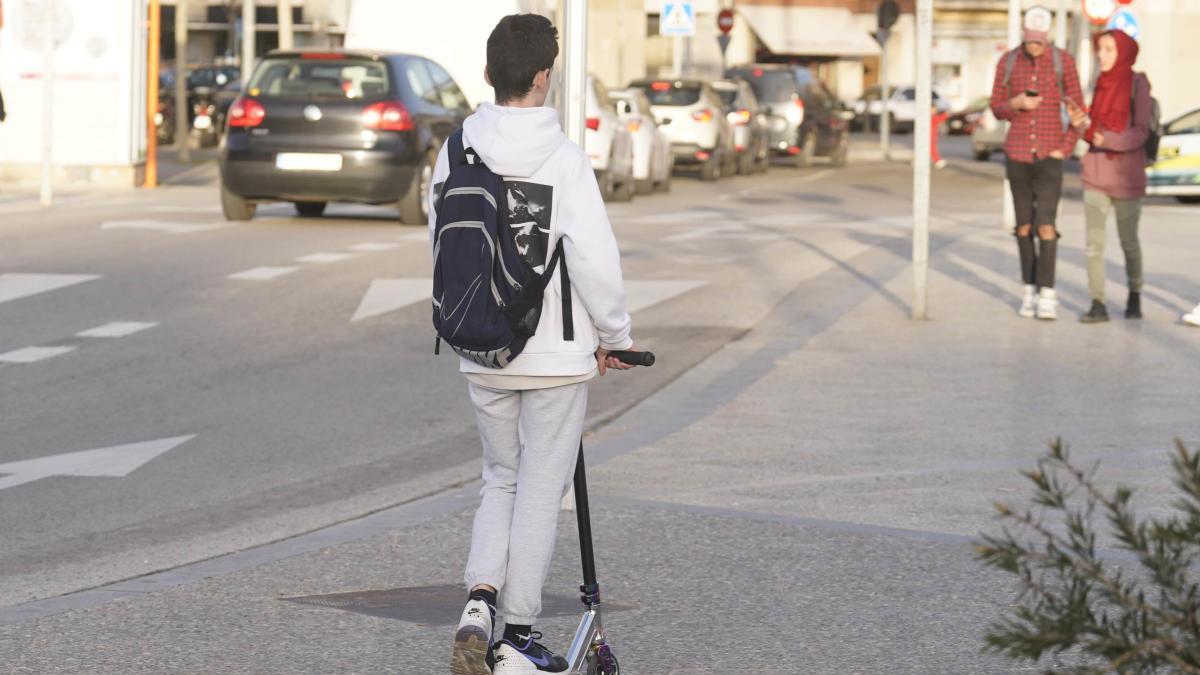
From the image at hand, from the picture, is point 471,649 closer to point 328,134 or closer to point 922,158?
point 922,158

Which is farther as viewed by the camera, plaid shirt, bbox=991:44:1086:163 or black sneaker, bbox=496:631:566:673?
plaid shirt, bbox=991:44:1086:163

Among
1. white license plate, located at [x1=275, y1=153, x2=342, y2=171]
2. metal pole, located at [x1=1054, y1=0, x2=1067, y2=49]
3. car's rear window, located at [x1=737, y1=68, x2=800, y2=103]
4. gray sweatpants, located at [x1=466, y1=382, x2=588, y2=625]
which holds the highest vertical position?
metal pole, located at [x1=1054, y1=0, x2=1067, y2=49]

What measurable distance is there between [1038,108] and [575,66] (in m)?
6.30

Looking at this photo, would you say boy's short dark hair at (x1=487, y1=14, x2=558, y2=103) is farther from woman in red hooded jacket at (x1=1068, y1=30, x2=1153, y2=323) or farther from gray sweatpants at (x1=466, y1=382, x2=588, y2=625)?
A: woman in red hooded jacket at (x1=1068, y1=30, x2=1153, y2=323)

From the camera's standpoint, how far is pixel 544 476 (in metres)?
4.93

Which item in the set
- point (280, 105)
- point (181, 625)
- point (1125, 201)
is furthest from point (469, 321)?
point (280, 105)

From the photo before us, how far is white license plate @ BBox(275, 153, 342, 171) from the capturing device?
1992 centimetres

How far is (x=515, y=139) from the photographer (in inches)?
188

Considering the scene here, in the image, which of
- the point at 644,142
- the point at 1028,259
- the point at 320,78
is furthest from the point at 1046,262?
the point at 644,142

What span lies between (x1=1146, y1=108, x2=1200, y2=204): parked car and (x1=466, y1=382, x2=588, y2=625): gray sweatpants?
2343cm

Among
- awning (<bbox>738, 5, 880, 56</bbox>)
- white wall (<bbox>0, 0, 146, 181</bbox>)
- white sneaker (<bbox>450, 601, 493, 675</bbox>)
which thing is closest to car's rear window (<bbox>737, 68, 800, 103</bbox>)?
white wall (<bbox>0, 0, 146, 181</bbox>)

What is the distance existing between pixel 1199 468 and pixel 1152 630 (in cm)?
26

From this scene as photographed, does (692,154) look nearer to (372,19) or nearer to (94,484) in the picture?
(372,19)

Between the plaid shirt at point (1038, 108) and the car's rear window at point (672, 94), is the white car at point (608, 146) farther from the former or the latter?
the plaid shirt at point (1038, 108)
